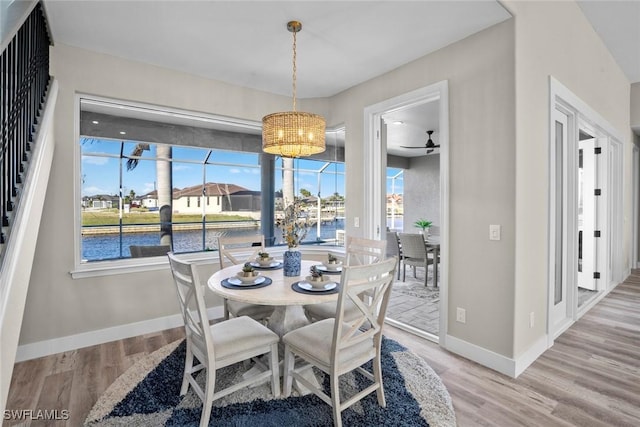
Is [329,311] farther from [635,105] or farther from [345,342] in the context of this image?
[635,105]

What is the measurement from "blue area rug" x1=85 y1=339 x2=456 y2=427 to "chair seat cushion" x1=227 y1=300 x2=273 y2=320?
1.31 ft

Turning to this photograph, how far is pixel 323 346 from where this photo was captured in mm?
1877

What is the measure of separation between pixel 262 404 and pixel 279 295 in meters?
0.72

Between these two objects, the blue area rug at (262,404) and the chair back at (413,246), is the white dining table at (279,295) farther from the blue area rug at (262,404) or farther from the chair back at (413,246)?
Result: the chair back at (413,246)

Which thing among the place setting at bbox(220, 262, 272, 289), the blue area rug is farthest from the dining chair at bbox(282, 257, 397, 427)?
the place setting at bbox(220, 262, 272, 289)

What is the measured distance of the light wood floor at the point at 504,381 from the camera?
1988mm

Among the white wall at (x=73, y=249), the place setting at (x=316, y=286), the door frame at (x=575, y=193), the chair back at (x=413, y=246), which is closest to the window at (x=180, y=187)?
the white wall at (x=73, y=249)

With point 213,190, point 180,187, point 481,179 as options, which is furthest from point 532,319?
point 180,187

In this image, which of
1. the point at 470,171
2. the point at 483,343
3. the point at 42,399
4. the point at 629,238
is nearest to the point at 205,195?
the point at 42,399

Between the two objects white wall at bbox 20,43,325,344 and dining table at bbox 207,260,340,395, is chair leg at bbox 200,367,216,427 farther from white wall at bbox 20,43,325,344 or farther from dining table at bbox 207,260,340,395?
white wall at bbox 20,43,325,344

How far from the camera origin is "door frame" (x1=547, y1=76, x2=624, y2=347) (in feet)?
9.33

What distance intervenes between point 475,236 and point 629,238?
199 inches

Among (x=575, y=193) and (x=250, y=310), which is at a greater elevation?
(x=575, y=193)

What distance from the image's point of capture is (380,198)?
12.3 feet
